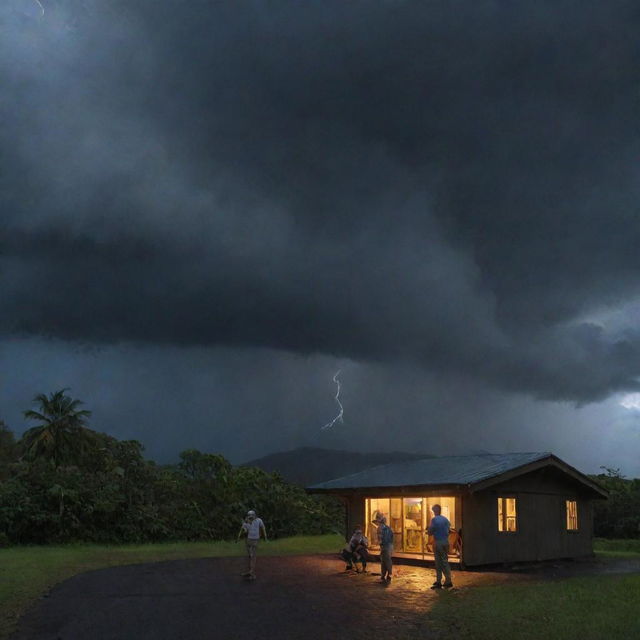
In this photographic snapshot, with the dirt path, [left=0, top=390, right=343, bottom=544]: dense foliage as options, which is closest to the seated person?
the dirt path

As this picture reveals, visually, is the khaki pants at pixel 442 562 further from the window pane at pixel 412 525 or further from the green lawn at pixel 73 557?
the green lawn at pixel 73 557

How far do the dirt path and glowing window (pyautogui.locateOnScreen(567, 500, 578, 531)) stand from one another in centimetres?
422

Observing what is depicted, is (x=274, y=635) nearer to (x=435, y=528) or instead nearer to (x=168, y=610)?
(x=168, y=610)

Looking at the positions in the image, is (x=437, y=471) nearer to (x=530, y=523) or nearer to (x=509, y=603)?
(x=530, y=523)

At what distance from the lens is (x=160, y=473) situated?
124ft

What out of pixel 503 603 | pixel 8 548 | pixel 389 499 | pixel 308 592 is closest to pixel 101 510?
pixel 8 548

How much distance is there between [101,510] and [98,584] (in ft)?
47.1

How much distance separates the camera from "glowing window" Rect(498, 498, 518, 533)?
24609 mm

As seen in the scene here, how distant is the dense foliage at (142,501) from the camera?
105 feet

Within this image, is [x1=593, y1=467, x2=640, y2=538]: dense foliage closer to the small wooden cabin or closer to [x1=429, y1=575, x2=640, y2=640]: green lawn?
the small wooden cabin

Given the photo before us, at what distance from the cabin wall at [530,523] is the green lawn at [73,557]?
28.0ft

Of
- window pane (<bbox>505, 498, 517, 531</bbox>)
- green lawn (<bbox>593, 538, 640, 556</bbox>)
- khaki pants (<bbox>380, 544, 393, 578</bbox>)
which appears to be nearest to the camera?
khaki pants (<bbox>380, 544, 393, 578</bbox>)

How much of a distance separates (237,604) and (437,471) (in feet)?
41.0

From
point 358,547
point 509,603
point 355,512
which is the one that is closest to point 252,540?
point 358,547
